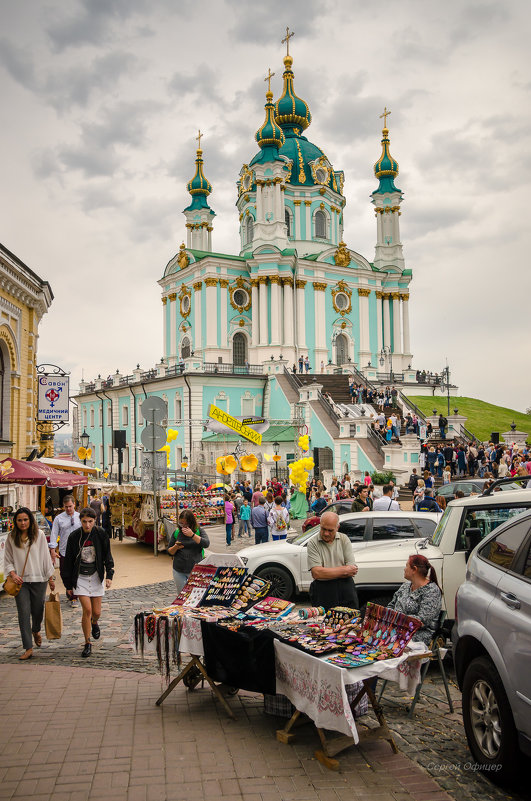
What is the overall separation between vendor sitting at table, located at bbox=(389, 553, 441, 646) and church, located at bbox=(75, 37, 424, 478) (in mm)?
29493

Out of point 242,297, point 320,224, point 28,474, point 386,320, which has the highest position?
point 320,224

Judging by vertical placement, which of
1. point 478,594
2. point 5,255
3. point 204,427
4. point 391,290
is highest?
point 391,290

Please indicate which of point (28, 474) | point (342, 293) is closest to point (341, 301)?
point (342, 293)

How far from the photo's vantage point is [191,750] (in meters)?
5.24

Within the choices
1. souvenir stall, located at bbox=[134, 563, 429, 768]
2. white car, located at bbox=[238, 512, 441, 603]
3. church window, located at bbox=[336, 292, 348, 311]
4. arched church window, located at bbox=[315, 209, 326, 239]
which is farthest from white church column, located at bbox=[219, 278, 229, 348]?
souvenir stall, located at bbox=[134, 563, 429, 768]

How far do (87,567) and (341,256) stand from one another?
45735 millimetres

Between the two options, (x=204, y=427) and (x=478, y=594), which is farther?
(x=204, y=427)

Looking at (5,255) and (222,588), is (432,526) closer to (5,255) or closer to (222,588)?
(222,588)

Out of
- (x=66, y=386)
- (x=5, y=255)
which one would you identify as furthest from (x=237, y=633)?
(x=66, y=386)

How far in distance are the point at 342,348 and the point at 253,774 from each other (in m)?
48.0

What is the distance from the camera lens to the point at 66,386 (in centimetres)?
2253

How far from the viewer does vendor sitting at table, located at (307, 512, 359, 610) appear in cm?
685

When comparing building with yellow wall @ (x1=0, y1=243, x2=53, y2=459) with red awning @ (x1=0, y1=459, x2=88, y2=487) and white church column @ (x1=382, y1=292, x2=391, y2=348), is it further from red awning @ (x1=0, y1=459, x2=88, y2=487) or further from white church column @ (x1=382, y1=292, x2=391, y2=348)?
white church column @ (x1=382, y1=292, x2=391, y2=348)

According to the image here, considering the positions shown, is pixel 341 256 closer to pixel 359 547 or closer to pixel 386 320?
pixel 386 320
